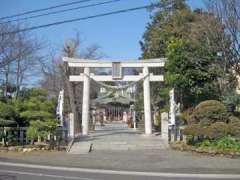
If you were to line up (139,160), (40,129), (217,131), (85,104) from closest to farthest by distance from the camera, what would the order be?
(139,160), (217,131), (40,129), (85,104)

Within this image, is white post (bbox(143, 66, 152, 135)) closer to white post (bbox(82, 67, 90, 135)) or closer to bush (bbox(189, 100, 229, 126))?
white post (bbox(82, 67, 90, 135))

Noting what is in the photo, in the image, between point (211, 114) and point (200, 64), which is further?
point (200, 64)

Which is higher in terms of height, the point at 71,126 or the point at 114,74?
the point at 114,74

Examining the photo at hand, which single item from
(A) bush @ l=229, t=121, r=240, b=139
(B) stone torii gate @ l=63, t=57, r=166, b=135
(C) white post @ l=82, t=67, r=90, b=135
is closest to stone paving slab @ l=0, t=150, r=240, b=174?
(A) bush @ l=229, t=121, r=240, b=139

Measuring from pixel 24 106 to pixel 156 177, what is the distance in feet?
41.0

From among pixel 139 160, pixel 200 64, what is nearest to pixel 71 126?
pixel 200 64

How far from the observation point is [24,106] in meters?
23.5

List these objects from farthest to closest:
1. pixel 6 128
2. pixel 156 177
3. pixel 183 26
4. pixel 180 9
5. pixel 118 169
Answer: pixel 180 9 → pixel 183 26 → pixel 6 128 → pixel 118 169 → pixel 156 177

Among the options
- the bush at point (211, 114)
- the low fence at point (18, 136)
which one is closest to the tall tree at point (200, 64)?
the bush at point (211, 114)

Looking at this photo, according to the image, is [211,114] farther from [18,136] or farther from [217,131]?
[18,136]

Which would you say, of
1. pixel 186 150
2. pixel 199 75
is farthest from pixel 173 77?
pixel 186 150

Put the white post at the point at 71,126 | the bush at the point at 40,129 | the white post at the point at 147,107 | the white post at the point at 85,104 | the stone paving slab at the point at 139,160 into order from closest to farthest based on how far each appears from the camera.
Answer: the stone paving slab at the point at 139,160 < the bush at the point at 40,129 < the white post at the point at 71,126 < the white post at the point at 147,107 < the white post at the point at 85,104

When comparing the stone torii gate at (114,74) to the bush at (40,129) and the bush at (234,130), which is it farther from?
the bush at (234,130)

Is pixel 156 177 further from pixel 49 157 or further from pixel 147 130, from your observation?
pixel 147 130
